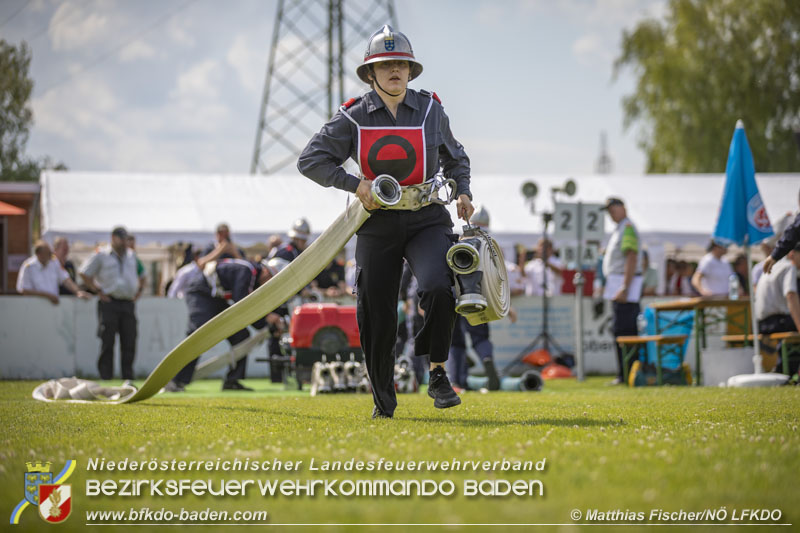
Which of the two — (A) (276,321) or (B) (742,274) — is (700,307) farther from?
(B) (742,274)

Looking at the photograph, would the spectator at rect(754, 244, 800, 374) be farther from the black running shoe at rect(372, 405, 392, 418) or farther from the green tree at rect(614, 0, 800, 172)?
the green tree at rect(614, 0, 800, 172)

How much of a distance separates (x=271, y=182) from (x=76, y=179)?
5.10 metres

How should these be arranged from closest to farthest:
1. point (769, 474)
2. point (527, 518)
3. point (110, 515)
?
point (527, 518)
point (110, 515)
point (769, 474)

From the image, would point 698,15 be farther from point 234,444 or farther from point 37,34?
point 234,444

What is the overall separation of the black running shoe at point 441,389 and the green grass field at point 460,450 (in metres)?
0.15

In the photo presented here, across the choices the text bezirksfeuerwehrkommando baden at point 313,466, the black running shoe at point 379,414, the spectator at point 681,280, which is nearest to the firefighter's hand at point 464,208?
the black running shoe at point 379,414

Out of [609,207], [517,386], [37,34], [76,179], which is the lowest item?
[517,386]

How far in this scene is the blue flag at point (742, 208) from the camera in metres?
12.7

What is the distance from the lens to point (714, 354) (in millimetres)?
12844

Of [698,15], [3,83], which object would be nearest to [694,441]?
[698,15]

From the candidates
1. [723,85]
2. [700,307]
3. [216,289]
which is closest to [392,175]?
[216,289]

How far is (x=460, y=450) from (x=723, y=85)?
33.3m

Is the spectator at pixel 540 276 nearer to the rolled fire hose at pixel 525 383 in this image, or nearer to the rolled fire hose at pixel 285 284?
the rolled fire hose at pixel 525 383

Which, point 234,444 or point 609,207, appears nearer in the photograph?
point 234,444
